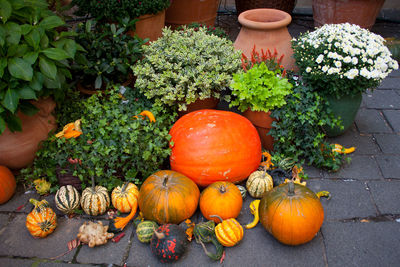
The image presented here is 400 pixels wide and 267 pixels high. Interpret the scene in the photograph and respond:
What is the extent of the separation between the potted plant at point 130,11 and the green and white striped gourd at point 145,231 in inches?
89.6

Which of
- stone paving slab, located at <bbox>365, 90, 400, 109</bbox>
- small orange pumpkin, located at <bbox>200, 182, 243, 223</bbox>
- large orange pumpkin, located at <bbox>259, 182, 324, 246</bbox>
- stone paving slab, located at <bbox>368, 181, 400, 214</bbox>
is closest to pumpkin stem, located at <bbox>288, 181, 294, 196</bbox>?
large orange pumpkin, located at <bbox>259, 182, 324, 246</bbox>

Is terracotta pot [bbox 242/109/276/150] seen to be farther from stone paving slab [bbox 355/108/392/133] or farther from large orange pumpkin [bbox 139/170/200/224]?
stone paving slab [bbox 355/108/392/133]

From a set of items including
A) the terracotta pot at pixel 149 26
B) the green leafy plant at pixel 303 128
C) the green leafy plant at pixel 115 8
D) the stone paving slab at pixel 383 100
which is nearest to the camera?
the green leafy plant at pixel 303 128

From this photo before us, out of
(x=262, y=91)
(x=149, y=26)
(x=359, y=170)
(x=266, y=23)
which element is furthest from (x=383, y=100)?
(x=149, y=26)

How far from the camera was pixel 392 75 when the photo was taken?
476 centimetres

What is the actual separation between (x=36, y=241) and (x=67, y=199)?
0.38 meters

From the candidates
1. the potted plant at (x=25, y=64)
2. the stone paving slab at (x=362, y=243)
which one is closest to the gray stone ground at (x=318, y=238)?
the stone paving slab at (x=362, y=243)

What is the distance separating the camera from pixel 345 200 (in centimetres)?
285

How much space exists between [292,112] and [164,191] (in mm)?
1399

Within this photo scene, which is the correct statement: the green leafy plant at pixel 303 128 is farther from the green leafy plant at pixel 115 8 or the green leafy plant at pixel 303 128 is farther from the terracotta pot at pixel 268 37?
the green leafy plant at pixel 115 8

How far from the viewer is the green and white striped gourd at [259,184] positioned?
9.17 ft

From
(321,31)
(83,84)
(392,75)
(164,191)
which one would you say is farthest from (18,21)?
(392,75)

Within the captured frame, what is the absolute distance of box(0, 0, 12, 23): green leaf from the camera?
2355mm

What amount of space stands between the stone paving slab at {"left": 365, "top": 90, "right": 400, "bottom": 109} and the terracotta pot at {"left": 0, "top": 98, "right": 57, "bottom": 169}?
3.65m
